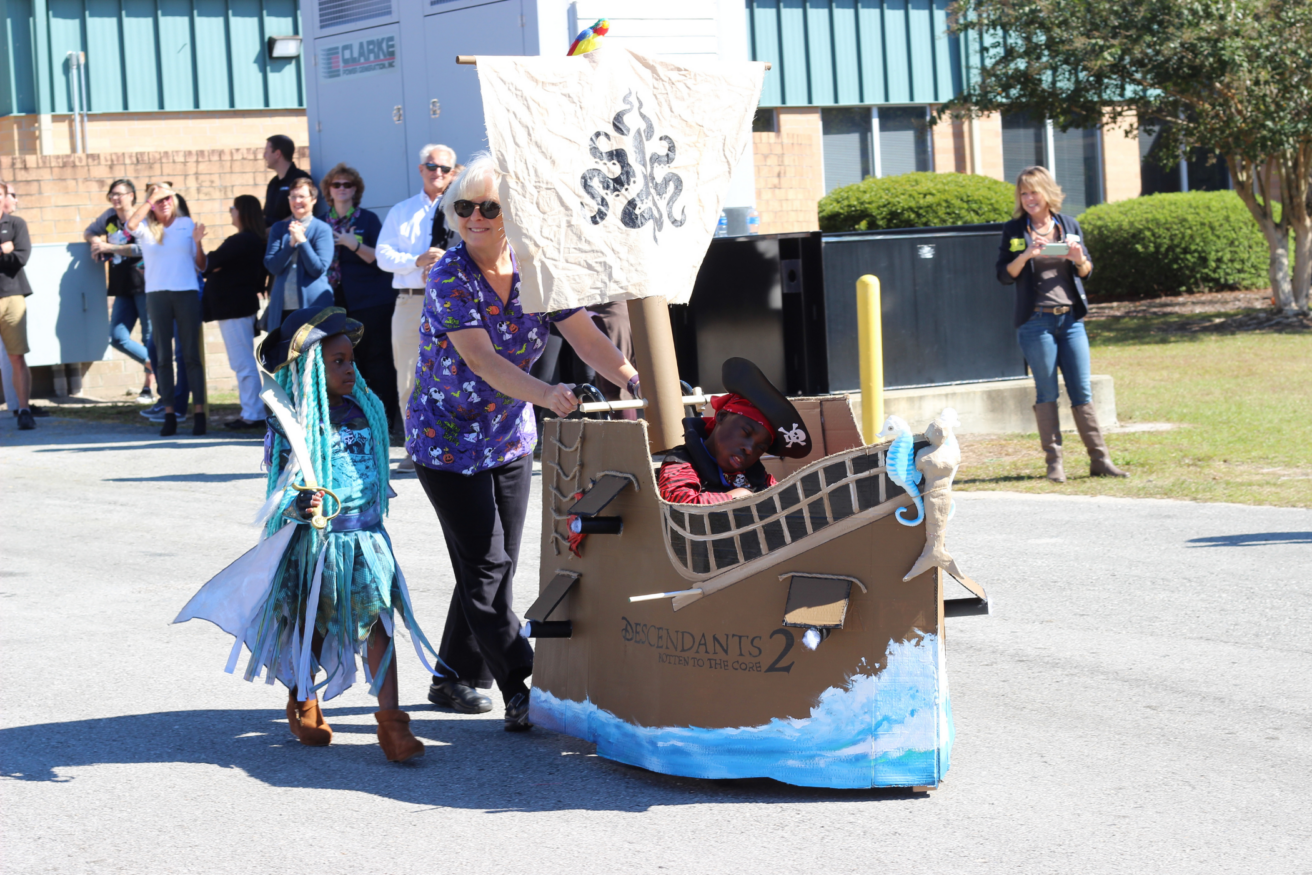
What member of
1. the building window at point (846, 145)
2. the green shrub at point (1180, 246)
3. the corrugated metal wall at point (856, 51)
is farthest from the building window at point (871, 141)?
the green shrub at point (1180, 246)

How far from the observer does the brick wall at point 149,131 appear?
74.9 feet

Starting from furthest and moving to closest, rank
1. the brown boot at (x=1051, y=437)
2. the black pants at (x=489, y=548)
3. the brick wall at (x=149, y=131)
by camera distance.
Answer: the brick wall at (x=149, y=131), the brown boot at (x=1051, y=437), the black pants at (x=489, y=548)

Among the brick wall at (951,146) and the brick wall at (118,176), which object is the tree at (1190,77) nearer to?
the brick wall at (951,146)

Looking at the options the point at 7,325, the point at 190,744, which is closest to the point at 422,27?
the point at 7,325

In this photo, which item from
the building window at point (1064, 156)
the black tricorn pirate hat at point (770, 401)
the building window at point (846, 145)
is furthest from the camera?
the building window at point (1064, 156)

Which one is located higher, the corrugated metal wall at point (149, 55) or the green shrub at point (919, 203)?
the corrugated metal wall at point (149, 55)

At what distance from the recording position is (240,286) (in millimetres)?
13625

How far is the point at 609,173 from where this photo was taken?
5695 mm

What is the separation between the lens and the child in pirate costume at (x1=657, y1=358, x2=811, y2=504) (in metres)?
4.84

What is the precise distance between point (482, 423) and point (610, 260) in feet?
2.77

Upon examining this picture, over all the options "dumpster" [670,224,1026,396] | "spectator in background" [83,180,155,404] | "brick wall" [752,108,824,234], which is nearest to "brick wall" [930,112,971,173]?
"brick wall" [752,108,824,234]

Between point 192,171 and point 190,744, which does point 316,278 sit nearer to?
point 192,171

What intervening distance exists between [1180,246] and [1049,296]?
641 inches

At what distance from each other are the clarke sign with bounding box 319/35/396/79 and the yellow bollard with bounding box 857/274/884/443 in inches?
225
